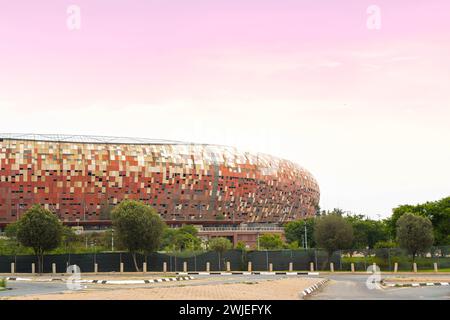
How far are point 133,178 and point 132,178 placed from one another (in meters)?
0.22

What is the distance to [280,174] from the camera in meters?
153

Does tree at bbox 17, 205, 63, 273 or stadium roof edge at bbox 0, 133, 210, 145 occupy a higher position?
stadium roof edge at bbox 0, 133, 210, 145

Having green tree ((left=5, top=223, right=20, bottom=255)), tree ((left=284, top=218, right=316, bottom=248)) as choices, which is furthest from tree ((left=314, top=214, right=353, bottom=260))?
tree ((left=284, top=218, right=316, bottom=248))

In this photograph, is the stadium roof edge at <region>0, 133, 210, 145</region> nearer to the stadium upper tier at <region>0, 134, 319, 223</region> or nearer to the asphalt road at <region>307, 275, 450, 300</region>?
the stadium upper tier at <region>0, 134, 319, 223</region>

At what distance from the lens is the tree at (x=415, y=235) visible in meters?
53.9

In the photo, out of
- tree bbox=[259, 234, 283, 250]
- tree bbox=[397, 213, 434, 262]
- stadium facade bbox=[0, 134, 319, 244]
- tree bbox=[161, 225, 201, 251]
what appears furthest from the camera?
stadium facade bbox=[0, 134, 319, 244]

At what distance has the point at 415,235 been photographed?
5397cm

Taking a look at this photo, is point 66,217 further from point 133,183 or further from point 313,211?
point 313,211

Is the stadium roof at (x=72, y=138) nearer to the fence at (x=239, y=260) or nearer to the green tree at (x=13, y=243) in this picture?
the green tree at (x=13, y=243)

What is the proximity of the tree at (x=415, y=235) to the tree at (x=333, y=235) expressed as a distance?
522 centimetres

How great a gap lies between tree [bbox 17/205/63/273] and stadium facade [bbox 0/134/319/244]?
64269mm

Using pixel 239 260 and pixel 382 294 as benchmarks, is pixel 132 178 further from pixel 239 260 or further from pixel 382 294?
pixel 382 294

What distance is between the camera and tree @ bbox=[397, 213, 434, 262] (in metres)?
53.9
